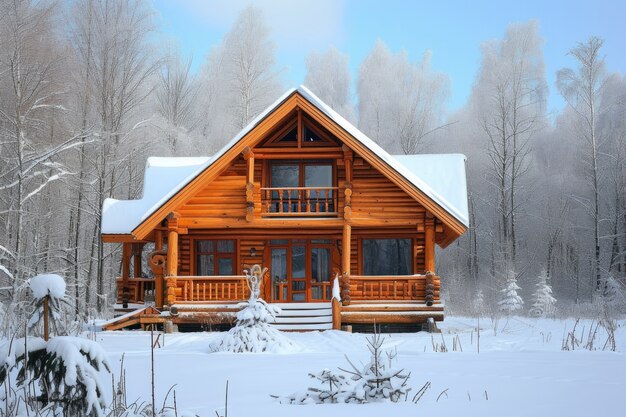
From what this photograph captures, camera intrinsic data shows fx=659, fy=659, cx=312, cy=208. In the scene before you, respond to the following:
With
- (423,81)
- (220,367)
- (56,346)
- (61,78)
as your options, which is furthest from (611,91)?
(56,346)

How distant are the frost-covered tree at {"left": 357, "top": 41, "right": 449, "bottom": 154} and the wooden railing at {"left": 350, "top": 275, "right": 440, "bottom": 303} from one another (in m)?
20.9

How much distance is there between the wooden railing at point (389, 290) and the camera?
64.0 ft

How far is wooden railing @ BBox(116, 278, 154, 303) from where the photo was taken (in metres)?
22.3

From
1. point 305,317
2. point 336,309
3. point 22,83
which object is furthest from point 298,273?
point 22,83

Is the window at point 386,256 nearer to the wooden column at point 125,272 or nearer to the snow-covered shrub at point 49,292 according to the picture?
the wooden column at point 125,272

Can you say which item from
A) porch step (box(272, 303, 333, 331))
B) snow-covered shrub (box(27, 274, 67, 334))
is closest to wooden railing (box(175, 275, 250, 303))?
porch step (box(272, 303, 333, 331))

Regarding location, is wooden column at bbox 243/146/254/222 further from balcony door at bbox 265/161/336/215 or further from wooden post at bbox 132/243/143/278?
wooden post at bbox 132/243/143/278

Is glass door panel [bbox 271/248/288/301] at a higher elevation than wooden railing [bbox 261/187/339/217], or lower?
lower

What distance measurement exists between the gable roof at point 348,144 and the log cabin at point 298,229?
1.8 inches

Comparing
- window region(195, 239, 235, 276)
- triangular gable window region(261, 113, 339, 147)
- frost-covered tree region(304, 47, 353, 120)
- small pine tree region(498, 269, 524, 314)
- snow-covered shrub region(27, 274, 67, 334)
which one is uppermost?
frost-covered tree region(304, 47, 353, 120)

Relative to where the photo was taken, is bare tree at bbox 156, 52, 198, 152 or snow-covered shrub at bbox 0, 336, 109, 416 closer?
snow-covered shrub at bbox 0, 336, 109, 416

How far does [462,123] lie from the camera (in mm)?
51219

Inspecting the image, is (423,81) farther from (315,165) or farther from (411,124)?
(315,165)

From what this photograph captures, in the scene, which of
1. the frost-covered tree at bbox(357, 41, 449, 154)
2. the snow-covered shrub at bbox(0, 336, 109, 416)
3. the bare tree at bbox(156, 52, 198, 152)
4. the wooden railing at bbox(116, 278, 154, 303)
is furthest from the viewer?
the frost-covered tree at bbox(357, 41, 449, 154)
